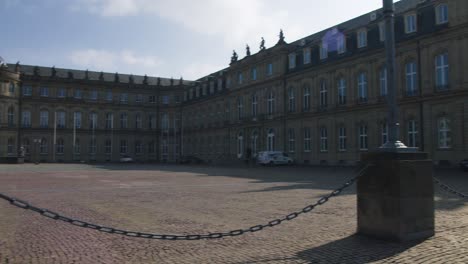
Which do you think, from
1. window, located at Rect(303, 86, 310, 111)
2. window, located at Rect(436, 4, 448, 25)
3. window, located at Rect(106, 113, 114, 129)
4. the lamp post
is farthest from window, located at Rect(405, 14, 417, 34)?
window, located at Rect(106, 113, 114, 129)

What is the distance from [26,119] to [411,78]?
221ft

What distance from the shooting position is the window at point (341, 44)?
45169 mm

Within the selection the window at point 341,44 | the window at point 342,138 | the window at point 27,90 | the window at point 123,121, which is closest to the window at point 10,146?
the window at point 27,90

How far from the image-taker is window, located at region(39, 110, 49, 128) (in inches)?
3159

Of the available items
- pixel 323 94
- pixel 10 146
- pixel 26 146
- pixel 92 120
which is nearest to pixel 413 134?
pixel 323 94

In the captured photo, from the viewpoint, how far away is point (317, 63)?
1922 inches

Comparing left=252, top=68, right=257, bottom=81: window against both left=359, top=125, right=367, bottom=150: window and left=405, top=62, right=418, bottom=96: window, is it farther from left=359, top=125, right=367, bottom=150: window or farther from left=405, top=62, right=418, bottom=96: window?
left=405, top=62, right=418, bottom=96: window

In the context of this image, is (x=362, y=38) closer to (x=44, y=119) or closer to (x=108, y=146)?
(x=108, y=146)

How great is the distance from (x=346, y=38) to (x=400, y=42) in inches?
285

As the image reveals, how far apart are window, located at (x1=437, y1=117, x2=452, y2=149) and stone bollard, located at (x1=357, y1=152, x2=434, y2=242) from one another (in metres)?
29.8

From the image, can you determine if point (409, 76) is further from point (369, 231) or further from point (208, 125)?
point (208, 125)

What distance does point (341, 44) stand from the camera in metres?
45.5

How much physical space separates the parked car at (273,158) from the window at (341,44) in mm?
13035

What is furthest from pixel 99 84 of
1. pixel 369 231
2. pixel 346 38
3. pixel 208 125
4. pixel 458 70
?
pixel 369 231
